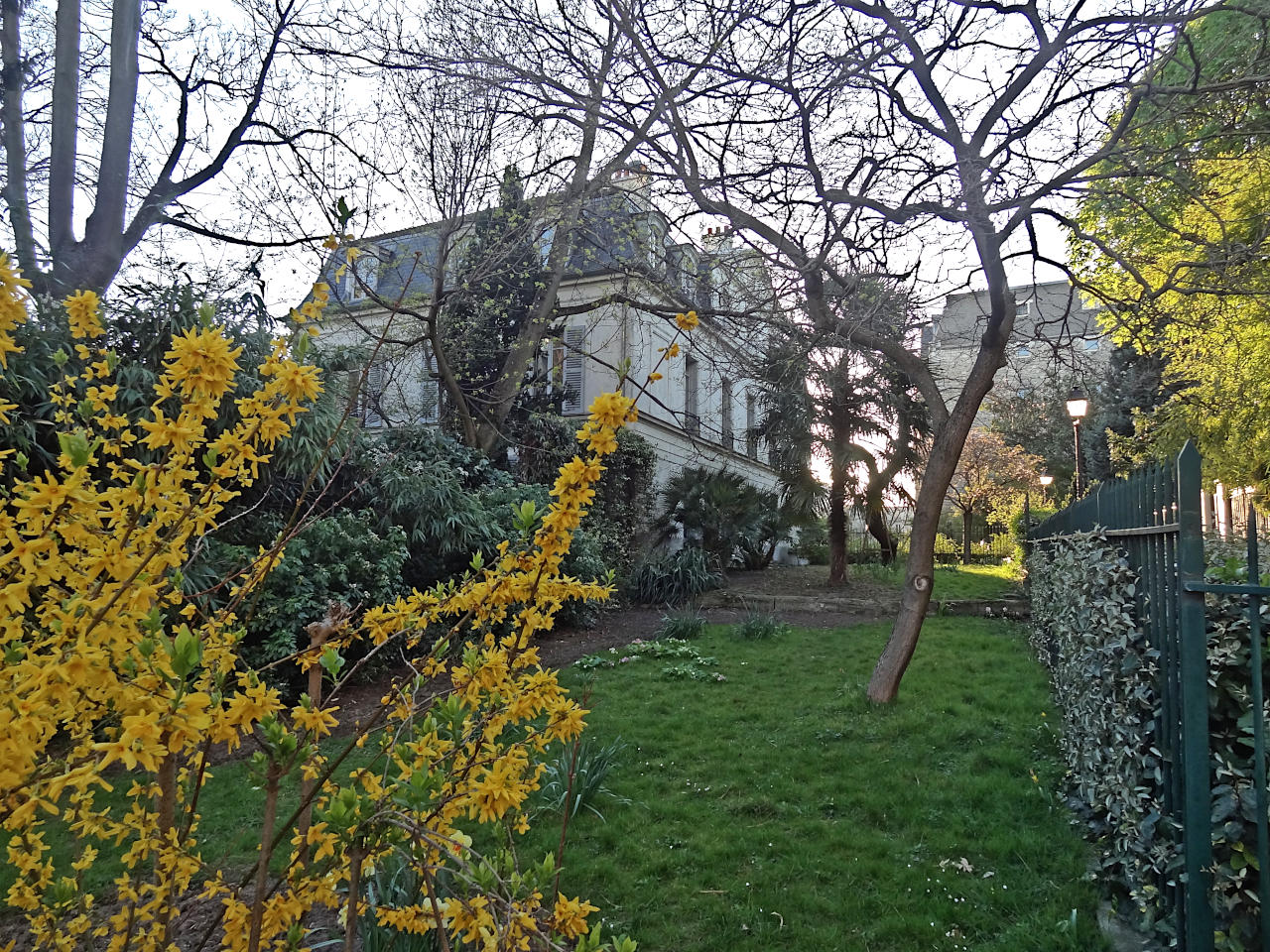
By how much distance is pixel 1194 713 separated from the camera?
1941 millimetres

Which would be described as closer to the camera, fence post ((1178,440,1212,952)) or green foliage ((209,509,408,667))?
fence post ((1178,440,1212,952))

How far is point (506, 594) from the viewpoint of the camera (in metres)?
1.73

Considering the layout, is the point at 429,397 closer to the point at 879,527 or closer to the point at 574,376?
the point at 574,376

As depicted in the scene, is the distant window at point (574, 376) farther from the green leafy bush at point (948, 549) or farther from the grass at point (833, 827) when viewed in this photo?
the green leafy bush at point (948, 549)

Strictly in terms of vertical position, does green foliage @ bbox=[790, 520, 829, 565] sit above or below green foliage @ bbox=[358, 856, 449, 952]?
above

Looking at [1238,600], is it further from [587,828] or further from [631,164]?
[631,164]

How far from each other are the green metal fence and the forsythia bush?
1540 millimetres

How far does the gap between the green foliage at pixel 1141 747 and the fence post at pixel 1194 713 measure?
4 centimetres

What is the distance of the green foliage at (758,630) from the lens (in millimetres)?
8414

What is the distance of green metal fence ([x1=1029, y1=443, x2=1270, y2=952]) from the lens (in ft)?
5.83

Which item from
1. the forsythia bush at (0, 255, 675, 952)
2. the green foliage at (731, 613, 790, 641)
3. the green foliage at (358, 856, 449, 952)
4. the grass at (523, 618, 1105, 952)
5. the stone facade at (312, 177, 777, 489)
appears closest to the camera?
the forsythia bush at (0, 255, 675, 952)

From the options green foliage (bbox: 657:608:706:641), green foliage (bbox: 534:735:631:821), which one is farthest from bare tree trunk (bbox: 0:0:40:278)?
green foliage (bbox: 657:608:706:641)

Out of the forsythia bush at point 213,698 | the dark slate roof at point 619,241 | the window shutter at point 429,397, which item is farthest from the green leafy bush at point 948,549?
the forsythia bush at point 213,698

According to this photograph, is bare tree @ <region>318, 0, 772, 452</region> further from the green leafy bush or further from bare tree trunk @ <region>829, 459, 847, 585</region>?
the green leafy bush
